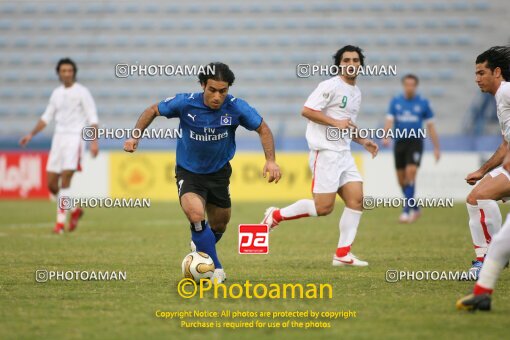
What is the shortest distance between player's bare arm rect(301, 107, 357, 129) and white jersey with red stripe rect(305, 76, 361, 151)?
5 centimetres

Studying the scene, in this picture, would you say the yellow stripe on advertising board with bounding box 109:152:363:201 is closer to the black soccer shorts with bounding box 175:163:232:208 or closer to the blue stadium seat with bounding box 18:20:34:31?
the blue stadium seat with bounding box 18:20:34:31

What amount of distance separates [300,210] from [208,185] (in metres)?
1.70

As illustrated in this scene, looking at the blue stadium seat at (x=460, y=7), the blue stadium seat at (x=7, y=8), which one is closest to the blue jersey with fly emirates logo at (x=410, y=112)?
the blue stadium seat at (x=460, y=7)

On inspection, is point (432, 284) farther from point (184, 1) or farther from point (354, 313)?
point (184, 1)

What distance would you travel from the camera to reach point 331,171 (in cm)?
918

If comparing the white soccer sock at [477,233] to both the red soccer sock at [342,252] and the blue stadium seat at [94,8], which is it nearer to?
the red soccer sock at [342,252]

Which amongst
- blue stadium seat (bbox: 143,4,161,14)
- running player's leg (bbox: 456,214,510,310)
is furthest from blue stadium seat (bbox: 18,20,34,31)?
running player's leg (bbox: 456,214,510,310)

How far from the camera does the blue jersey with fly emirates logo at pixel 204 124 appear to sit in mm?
7715

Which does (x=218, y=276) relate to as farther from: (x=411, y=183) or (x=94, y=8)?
(x=94, y=8)

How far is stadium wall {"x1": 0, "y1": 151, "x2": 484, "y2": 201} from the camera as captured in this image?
20.9m

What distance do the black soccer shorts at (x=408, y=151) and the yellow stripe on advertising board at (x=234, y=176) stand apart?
4.94 m

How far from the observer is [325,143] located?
30.6 feet

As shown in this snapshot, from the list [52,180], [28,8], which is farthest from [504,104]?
[28,8]

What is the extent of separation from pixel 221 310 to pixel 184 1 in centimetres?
2479
